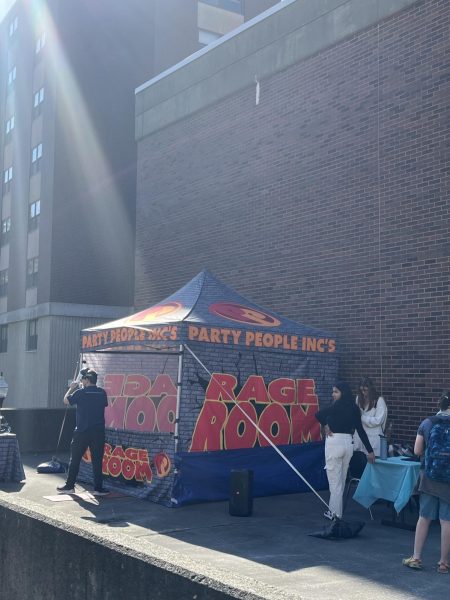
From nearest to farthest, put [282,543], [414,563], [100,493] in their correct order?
[414,563] → [282,543] → [100,493]

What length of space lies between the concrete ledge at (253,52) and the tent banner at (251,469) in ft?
27.2

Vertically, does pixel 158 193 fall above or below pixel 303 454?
above

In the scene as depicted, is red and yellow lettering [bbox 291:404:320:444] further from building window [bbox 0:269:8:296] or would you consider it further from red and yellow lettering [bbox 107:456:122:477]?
building window [bbox 0:269:8:296]

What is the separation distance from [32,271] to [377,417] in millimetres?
20593

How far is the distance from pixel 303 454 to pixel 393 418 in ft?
6.05

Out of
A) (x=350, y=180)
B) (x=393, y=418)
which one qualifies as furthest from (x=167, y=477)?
(x=350, y=180)

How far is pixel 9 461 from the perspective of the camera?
12539 mm

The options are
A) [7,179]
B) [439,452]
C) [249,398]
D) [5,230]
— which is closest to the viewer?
[439,452]

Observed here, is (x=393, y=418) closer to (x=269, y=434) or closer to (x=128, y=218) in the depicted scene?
(x=269, y=434)

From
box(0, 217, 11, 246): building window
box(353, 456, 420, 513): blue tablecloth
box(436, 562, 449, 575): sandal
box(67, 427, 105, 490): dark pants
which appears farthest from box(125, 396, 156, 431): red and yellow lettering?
box(0, 217, 11, 246): building window

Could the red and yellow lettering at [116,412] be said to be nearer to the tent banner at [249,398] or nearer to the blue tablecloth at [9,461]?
the blue tablecloth at [9,461]

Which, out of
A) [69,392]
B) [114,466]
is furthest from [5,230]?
[114,466]

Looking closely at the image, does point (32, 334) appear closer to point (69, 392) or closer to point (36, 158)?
point (36, 158)

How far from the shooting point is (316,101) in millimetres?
15180
